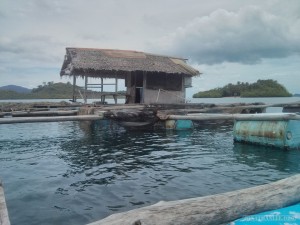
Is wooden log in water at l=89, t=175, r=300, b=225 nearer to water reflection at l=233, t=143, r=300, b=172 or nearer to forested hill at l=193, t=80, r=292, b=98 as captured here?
water reflection at l=233, t=143, r=300, b=172

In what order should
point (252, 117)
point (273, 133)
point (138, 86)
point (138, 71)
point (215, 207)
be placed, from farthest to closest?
point (138, 86)
point (138, 71)
point (252, 117)
point (273, 133)
point (215, 207)

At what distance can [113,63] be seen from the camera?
22.6 meters

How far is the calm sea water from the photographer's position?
583 centimetres

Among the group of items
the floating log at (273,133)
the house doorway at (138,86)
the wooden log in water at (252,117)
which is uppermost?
the house doorway at (138,86)

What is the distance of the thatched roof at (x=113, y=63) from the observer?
2151 cm

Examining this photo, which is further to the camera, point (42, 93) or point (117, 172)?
point (42, 93)

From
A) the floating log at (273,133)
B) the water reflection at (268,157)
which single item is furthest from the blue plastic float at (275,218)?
the floating log at (273,133)

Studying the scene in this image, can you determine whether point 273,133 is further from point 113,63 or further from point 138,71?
point 138,71

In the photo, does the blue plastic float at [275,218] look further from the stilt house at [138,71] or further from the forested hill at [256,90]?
the forested hill at [256,90]

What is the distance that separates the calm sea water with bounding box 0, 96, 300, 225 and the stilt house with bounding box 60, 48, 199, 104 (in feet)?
32.3

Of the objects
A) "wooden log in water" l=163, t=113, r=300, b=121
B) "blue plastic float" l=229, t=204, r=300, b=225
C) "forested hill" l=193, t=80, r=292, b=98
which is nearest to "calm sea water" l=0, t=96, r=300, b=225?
"wooden log in water" l=163, t=113, r=300, b=121

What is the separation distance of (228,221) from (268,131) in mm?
7597

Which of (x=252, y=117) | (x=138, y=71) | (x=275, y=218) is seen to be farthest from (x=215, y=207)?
(x=138, y=71)

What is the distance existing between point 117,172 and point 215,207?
4635mm
